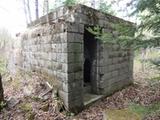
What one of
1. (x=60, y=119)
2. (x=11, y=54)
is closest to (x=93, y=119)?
(x=60, y=119)

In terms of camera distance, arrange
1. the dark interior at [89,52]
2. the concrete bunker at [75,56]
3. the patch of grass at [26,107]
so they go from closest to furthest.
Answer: the concrete bunker at [75,56]
the patch of grass at [26,107]
the dark interior at [89,52]

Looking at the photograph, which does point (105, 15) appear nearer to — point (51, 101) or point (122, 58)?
point (122, 58)

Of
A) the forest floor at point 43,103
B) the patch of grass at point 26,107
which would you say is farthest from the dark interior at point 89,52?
the patch of grass at point 26,107

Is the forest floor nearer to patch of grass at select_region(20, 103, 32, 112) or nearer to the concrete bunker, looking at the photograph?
patch of grass at select_region(20, 103, 32, 112)

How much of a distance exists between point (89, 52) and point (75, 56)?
5.15 feet

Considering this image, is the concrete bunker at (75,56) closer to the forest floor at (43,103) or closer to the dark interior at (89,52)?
the dark interior at (89,52)

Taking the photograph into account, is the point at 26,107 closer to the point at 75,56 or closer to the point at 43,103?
the point at 43,103

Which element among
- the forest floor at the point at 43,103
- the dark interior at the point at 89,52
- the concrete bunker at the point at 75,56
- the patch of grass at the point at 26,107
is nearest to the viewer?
the forest floor at the point at 43,103

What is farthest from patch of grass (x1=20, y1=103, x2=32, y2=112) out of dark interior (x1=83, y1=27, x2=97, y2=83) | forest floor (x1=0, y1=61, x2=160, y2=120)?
dark interior (x1=83, y1=27, x2=97, y2=83)

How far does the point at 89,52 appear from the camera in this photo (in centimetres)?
633

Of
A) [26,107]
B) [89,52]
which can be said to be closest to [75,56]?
[89,52]

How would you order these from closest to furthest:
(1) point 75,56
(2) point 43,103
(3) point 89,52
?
(1) point 75,56 < (2) point 43,103 < (3) point 89,52

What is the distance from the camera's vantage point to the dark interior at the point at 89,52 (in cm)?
614

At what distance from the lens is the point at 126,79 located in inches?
308
